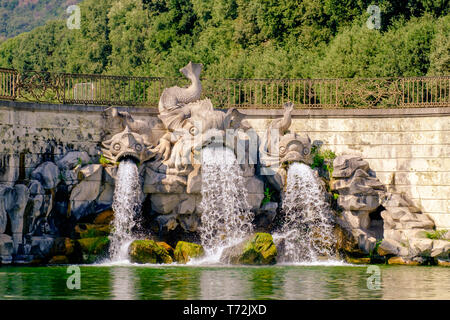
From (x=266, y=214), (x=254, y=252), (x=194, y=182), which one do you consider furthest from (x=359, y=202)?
(x=194, y=182)

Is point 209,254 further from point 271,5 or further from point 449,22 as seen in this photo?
point 271,5

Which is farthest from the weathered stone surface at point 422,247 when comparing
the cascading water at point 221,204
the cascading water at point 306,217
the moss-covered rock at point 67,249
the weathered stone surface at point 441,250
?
the moss-covered rock at point 67,249

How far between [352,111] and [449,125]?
3.02m

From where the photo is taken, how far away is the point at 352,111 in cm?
2714

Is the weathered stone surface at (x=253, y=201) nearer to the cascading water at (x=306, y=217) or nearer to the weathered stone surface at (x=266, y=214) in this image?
the weathered stone surface at (x=266, y=214)

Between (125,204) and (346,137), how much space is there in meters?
7.67

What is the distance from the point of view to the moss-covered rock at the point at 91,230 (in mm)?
23703

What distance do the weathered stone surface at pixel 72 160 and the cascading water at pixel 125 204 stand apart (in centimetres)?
117

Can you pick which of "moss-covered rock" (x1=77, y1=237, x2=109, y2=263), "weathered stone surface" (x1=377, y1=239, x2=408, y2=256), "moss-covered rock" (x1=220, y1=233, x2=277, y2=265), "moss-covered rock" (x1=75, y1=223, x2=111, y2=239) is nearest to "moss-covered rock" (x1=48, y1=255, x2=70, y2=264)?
"moss-covered rock" (x1=77, y1=237, x2=109, y2=263)

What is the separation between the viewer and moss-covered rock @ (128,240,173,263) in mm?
22812

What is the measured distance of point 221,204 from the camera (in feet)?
80.1

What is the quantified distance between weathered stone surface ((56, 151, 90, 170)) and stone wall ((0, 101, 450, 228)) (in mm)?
363

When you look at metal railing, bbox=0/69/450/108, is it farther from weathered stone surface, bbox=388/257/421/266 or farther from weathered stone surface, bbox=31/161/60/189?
weathered stone surface, bbox=388/257/421/266
